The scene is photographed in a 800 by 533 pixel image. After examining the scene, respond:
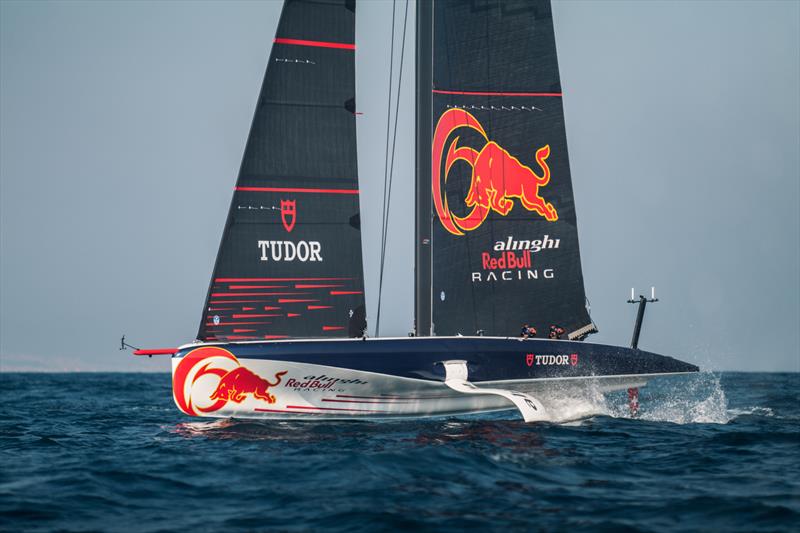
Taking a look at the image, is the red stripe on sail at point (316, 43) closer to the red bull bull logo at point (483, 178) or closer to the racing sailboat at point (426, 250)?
the racing sailboat at point (426, 250)

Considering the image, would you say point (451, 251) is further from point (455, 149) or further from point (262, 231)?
point (262, 231)

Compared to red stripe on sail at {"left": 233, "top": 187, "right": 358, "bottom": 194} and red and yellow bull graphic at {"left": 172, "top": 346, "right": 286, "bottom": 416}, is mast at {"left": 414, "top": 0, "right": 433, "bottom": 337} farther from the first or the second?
red and yellow bull graphic at {"left": 172, "top": 346, "right": 286, "bottom": 416}

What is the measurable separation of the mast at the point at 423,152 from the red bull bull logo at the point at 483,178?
0.20 meters

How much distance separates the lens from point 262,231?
1634cm

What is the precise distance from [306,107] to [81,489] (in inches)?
349

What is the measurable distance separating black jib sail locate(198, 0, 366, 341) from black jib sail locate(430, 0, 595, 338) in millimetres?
2029

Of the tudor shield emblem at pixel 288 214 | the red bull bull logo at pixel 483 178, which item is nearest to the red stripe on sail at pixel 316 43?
the red bull bull logo at pixel 483 178

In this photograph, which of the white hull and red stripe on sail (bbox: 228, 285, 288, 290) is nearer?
the white hull

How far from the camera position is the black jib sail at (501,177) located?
1795 cm

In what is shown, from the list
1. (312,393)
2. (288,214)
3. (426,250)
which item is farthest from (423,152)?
(312,393)

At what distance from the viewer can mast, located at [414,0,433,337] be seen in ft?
58.2

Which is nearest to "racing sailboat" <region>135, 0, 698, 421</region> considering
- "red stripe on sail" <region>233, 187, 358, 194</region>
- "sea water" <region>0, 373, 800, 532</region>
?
"red stripe on sail" <region>233, 187, 358, 194</region>

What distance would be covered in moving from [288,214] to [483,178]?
4.32 meters

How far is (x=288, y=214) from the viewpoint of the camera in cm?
1650
